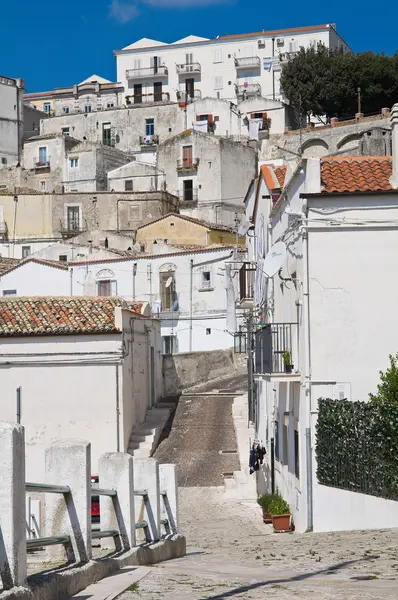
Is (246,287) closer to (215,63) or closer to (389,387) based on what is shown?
(389,387)

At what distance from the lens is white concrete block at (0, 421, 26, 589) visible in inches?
287

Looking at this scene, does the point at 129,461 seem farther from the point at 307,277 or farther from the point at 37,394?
the point at 37,394

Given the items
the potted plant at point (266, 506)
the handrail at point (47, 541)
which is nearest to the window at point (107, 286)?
the potted plant at point (266, 506)

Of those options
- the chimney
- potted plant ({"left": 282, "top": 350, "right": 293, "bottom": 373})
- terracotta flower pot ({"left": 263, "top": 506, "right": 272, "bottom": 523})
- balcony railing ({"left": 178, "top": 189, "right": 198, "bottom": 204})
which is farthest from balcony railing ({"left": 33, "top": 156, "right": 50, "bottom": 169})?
potted plant ({"left": 282, "top": 350, "right": 293, "bottom": 373})

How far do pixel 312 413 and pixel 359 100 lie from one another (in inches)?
2274

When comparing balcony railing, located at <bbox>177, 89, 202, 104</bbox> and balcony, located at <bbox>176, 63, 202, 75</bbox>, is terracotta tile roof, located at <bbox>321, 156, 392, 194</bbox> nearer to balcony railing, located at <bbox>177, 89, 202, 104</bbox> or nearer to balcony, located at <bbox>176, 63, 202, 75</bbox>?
balcony railing, located at <bbox>177, 89, 202, 104</bbox>

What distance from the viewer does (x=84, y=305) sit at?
Result: 36.7 metres

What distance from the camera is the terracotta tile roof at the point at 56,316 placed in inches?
1352

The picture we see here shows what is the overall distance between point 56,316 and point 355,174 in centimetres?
1642

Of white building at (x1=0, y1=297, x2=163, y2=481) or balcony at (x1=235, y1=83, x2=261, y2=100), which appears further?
balcony at (x1=235, y1=83, x2=261, y2=100)

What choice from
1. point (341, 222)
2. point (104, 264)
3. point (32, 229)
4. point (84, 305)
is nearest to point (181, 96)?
point (32, 229)

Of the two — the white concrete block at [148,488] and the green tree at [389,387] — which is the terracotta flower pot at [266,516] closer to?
the green tree at [389,387]

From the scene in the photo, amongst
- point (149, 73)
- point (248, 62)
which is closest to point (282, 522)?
point (248, 62)

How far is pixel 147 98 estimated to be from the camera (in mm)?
97875
